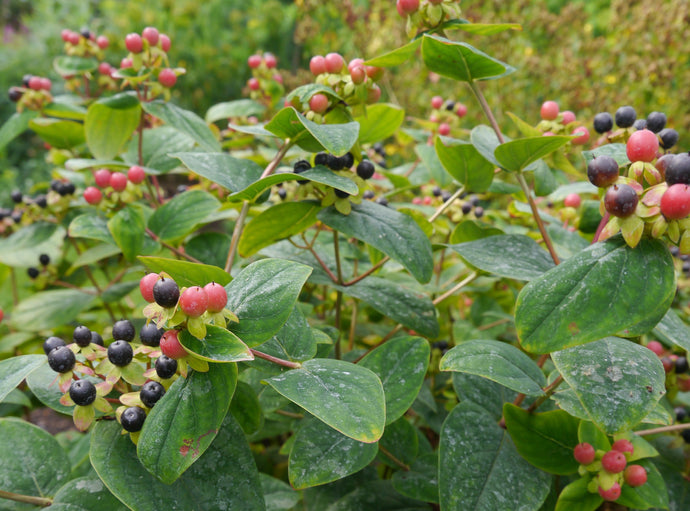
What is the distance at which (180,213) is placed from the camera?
101 cm

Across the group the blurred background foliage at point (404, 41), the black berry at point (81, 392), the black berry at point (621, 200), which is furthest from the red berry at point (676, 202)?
the blurred background foliage at point (404, 41)

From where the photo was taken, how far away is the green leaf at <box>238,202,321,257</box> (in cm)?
79

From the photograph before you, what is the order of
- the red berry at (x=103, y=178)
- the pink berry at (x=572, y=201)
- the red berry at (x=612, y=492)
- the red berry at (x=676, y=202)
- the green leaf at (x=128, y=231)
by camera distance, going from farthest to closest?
the pink berry at (x=572, y=201)
the red berry at (x=103, y=178)
the green leaf at (x=128, y=231)
the red berry at (x=612, y=492)
the red berry at (x=676, y=202)

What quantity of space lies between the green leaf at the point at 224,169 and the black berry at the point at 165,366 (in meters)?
0.28

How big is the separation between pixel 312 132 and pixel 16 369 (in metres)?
0.48

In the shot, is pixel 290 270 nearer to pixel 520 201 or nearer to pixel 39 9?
pixel 520 201

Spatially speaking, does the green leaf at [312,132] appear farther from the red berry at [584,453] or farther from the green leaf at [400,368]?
the red berry at [584,453]

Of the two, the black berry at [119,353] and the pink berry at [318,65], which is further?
the pink berry at [318,65]

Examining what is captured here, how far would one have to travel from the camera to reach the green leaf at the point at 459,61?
2.31ft

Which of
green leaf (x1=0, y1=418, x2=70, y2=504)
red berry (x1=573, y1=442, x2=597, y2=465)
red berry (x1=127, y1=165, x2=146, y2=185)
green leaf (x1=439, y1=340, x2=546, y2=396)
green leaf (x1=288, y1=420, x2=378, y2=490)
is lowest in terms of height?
green leaf (x1=0, y1=418, x2=70, y2=504)

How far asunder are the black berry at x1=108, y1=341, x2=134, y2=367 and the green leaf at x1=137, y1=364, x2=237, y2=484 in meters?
0.07

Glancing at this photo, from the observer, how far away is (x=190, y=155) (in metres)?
0.77

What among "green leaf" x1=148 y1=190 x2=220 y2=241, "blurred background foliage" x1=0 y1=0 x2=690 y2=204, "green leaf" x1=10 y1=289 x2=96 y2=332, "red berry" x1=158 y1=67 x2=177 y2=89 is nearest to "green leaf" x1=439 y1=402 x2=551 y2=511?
"green leaf" x1=148 y1=190 x2=220 y2=241

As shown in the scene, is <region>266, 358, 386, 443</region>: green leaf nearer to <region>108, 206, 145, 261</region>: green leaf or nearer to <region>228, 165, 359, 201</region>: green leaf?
<region>228, 165, 359, 201</region>: green leaf
